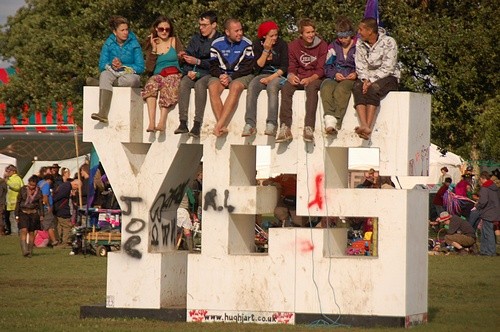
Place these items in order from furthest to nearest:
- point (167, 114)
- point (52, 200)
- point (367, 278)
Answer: point (52, 200)
point (167, 114)
point (367, 278)

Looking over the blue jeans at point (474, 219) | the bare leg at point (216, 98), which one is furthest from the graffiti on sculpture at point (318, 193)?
the blue jeans at point (474, 219)

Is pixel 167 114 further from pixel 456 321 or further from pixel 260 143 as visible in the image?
pixel 456 321

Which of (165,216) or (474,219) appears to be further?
(474,219)

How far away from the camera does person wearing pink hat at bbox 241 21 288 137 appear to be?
536 inches

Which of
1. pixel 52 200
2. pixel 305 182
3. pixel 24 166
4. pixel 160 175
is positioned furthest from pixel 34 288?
pixel 24 166

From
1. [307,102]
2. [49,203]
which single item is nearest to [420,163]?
[307,102]

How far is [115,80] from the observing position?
14484mm

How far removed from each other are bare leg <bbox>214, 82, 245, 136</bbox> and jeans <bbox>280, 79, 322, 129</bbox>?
515mm

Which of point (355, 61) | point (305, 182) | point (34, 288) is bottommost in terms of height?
point (34, 288)

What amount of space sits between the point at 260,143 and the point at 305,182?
675 millimetres

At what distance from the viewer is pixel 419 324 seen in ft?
45.4

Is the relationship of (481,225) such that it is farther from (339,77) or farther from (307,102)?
(307,102)

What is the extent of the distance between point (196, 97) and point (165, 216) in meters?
1.64

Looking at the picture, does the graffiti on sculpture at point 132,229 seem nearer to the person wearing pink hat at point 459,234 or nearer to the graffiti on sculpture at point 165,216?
the graffiti on sculpture at point 165,216
